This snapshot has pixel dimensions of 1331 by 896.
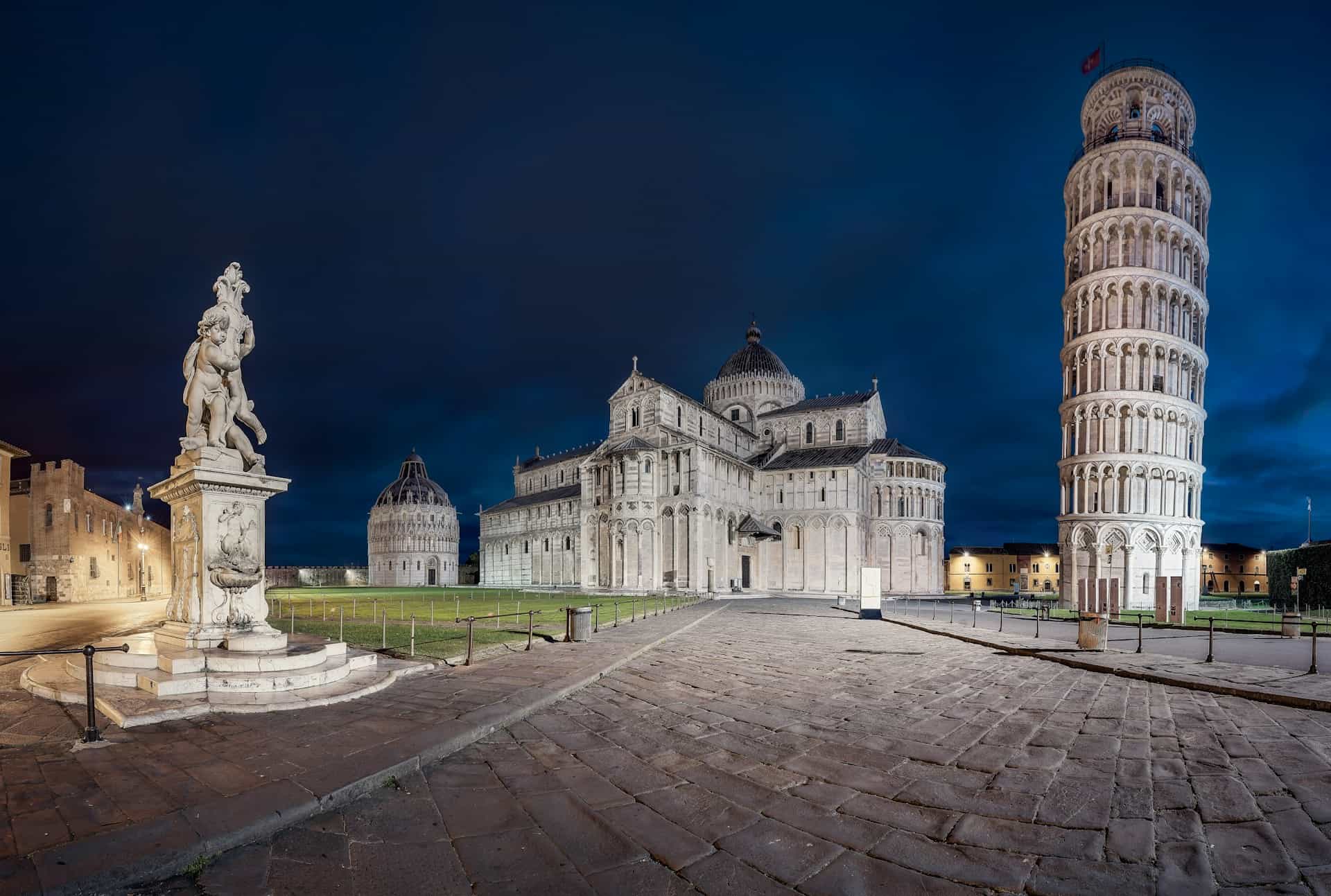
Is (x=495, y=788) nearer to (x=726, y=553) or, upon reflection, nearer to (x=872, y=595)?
(x=872, y=595)

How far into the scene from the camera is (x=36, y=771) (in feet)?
15.4

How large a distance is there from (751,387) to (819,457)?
11692 millimetres

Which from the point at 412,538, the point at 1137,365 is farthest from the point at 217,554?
the point at 412,538

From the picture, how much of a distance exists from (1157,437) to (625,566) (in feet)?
109

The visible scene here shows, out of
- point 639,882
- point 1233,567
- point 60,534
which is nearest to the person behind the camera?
point 639,882

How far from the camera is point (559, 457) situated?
245 ft

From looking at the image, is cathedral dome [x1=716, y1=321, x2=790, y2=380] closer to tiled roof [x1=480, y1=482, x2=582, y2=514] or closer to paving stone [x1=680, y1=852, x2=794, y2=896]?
tiled roof [x1=480, y1=482, x2=582, y2=514]

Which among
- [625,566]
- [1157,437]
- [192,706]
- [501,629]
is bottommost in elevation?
[625,566]

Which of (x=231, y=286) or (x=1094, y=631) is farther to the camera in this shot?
(x=1094, y=631)

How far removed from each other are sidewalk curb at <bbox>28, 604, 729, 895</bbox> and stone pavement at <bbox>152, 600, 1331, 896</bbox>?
113 mm

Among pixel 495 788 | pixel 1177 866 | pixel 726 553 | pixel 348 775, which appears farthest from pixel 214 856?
pixel 726 553

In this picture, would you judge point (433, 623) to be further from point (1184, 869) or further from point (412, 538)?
point (412, 538)

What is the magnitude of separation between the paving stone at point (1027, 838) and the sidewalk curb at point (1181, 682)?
6429mm

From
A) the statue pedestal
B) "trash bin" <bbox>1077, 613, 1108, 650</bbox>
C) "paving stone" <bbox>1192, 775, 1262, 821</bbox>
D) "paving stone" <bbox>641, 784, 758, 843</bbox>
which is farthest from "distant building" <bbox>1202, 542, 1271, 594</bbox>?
the statue pedestal
